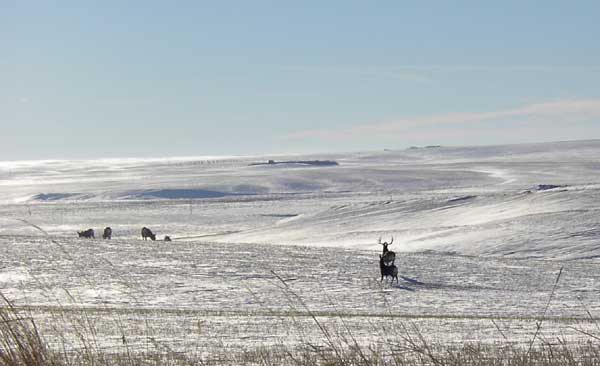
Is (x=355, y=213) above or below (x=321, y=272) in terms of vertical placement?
below

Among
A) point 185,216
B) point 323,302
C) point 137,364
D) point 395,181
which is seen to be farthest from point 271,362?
point 395,181

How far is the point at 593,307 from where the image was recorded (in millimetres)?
21578

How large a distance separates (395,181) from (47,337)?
96.1 meters

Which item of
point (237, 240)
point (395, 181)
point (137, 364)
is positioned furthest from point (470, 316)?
point (395, 181)

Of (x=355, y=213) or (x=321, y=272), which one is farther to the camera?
(x=355, y=213)

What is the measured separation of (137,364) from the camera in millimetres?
7352

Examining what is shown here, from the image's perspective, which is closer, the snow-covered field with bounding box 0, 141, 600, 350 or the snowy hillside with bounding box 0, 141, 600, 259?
the snow-covered field with bounding box 0, 141, 600, 350

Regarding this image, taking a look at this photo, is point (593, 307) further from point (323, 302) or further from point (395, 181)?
point (395, 181)

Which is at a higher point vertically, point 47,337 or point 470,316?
point 47,337

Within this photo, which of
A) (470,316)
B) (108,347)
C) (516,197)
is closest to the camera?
(108,347)

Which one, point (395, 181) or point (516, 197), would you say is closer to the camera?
point (516, 197)

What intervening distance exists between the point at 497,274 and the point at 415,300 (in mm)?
6571

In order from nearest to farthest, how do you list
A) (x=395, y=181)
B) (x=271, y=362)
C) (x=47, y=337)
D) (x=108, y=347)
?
(x=271, y=362)
(x=108, y=347)
(x=47, y=337)
(x=395, y=181)

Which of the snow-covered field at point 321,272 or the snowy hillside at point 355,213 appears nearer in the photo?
the snow-covered field at point 321,272
